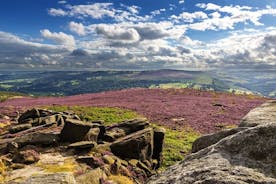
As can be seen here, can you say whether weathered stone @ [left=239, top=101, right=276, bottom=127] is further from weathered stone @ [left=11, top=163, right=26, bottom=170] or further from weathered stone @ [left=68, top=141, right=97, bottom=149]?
weathered stone @ [left=11, top=163, right=26, bottom=170]

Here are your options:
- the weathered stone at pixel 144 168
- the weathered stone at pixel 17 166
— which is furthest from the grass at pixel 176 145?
the weathered stone at pixel 17 166

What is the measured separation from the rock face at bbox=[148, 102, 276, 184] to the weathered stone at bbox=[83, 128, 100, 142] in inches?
718

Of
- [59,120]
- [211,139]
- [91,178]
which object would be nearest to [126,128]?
[59,120]

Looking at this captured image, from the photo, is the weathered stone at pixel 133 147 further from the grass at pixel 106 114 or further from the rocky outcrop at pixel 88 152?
the grass at pixel 106 114

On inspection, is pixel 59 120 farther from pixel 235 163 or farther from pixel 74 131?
pixel 235 163

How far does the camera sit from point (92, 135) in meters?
26.6

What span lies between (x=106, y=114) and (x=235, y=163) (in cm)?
4356

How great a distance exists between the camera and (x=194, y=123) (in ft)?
154

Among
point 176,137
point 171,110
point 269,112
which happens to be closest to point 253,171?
point 269,112

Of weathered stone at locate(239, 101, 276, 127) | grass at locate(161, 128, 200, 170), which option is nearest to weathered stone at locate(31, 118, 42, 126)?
grass at locate(161, 128, 200, 170)

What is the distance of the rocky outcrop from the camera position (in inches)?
814

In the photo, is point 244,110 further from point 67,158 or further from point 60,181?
point 60,181

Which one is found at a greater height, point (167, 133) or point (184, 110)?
point (184, 110)

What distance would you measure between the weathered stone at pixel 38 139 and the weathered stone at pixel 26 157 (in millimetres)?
2832
